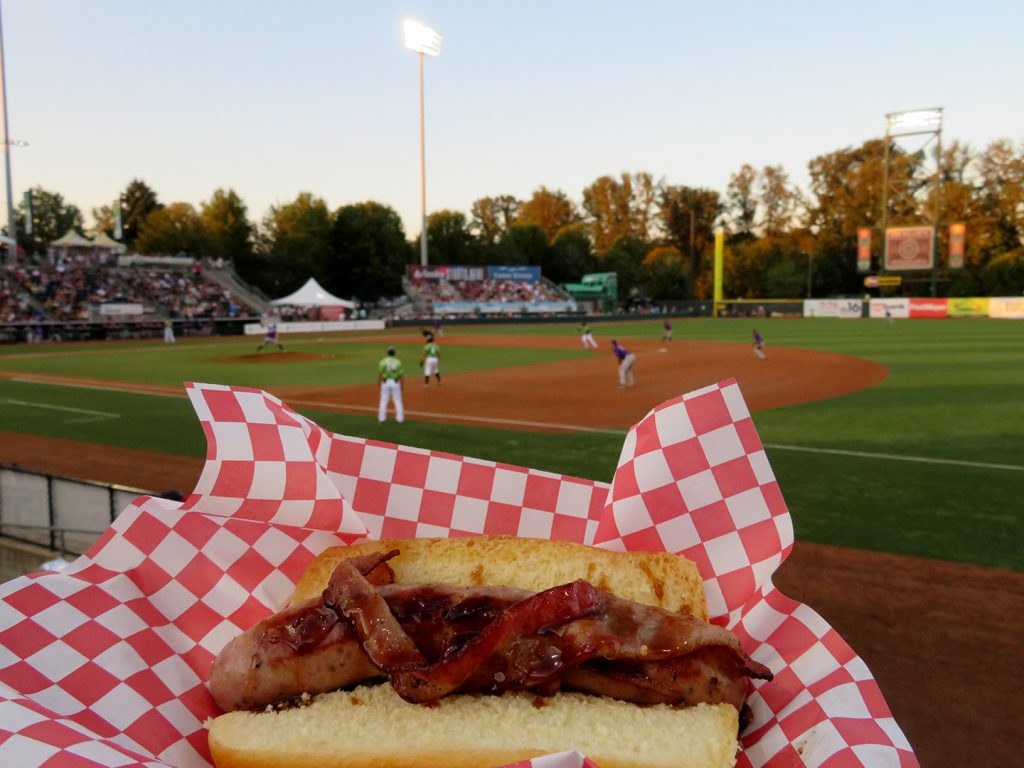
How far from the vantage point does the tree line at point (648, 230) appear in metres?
74.4

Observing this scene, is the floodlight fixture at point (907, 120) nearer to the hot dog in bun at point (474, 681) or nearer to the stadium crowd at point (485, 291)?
the stadium crowd at point (485, 291)

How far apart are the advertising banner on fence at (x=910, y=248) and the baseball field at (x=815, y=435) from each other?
2895cm

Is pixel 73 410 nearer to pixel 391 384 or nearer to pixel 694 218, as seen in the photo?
pixel 391 384

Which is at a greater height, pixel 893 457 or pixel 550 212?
pixel 550 212

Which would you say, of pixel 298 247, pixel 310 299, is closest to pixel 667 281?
pixel 298 247

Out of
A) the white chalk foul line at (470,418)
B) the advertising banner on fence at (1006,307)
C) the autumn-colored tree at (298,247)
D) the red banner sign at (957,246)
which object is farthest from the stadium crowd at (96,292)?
the advertising banner on fence at (1006,307)

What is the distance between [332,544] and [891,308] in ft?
236

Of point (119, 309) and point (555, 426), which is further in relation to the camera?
point (119, 309)

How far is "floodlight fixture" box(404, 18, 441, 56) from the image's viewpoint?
53500 millimetres

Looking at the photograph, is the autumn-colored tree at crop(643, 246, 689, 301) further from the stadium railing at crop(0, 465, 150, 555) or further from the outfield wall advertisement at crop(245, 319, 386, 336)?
the stadium railing at crop(0, 465, 150, 555)

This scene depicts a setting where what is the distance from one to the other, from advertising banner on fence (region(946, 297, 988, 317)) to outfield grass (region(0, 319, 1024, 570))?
3504cm

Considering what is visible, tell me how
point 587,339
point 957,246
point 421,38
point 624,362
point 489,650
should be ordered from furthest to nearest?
point 957,246 → point 421,38 → point 587,339 → point 624,362 → point 489,650

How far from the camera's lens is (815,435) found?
14211 mm

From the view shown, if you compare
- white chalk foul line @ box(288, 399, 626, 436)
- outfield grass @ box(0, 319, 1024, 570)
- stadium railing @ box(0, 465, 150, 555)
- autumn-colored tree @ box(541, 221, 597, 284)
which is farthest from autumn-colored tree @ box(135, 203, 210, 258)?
stadium railing @ box(0, 465, 150, 555)
